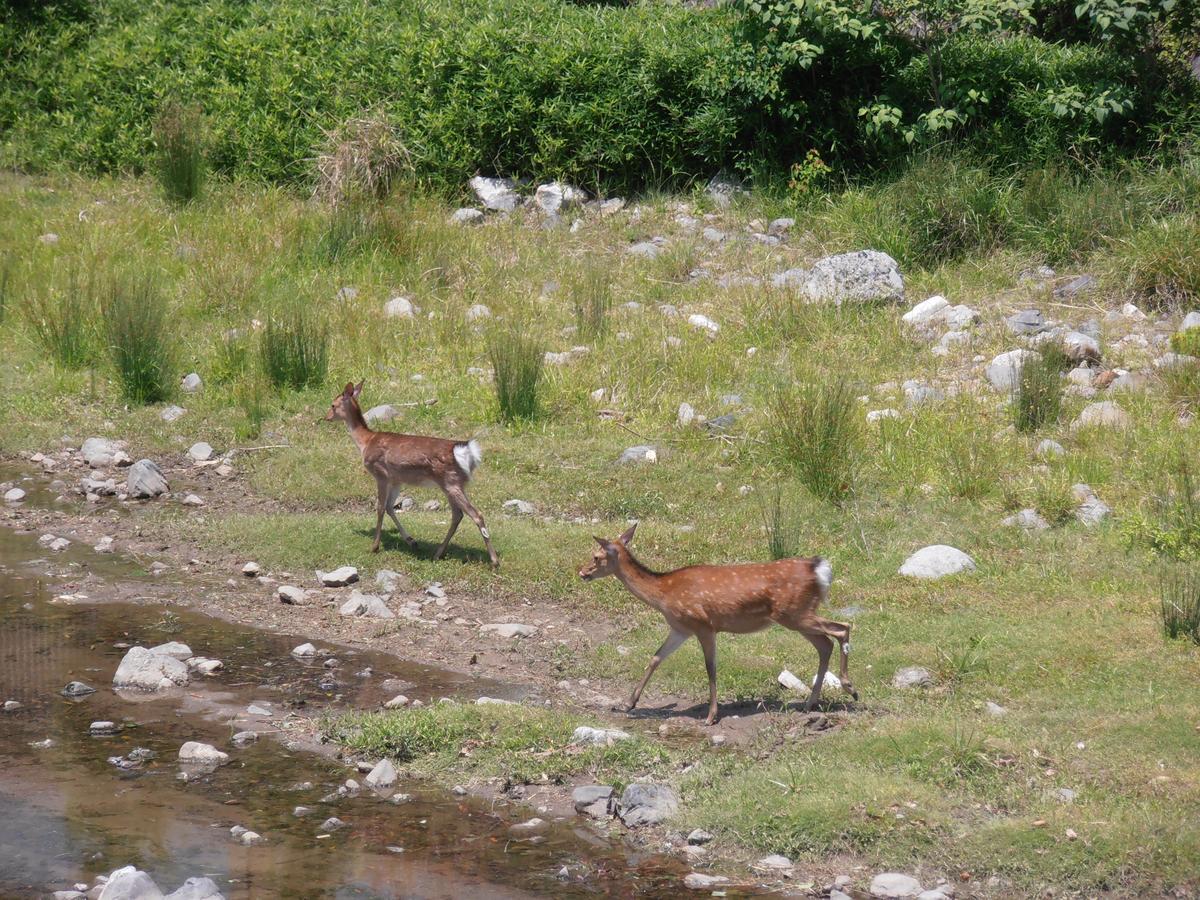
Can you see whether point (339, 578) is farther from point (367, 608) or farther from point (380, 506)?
point (380, 506)

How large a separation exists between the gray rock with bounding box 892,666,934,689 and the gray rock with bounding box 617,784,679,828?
189 centimetres

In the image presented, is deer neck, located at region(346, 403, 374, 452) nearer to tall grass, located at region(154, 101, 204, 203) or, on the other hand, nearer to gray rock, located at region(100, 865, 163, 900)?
gray rock, located at region(100, 865, 163, 900)

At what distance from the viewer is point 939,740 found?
7.05 meters

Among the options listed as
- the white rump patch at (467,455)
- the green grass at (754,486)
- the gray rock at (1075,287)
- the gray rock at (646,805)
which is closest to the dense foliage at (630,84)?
the green grass at (754,486)

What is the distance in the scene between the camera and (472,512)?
10297 millimetres

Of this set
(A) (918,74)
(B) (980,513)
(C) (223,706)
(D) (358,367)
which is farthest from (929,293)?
Result: (C) (223,706)

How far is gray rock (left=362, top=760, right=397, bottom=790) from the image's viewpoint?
720cm

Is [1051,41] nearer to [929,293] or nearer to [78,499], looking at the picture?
[929,293]

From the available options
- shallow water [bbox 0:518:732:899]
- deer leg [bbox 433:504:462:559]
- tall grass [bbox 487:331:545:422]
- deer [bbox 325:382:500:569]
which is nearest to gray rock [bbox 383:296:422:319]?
tall grass [bbox 487:331:545:422]

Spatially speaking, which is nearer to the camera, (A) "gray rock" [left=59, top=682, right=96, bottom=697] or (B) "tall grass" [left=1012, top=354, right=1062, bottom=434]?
(A) "gray rock" [left=59, top=682, right=96, bottom=697]

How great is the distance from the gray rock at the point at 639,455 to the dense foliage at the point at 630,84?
6.45 m

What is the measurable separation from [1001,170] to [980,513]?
7081mm

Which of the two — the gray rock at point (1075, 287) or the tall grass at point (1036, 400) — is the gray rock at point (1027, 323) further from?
the tall grass at point (1036, 400)

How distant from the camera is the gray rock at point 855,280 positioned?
14570 mm
